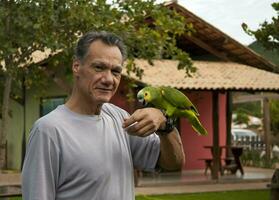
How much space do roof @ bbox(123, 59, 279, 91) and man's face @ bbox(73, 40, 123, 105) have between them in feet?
33.1

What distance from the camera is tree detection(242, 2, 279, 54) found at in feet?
33.3

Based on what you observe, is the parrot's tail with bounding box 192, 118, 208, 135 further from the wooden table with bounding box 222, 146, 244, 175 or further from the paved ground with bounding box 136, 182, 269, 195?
the wooden table with bounding box 222, 146, 244, 175

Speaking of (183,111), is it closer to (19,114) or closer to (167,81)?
(167,81)

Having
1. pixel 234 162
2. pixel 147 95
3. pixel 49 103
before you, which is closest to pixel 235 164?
pixel 234 162

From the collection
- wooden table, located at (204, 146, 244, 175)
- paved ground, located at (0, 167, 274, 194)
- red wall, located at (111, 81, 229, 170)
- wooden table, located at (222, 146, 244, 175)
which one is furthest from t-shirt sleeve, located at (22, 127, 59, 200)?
red wall, located at (111, 81, 229, 170)

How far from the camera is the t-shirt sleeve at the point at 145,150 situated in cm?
238

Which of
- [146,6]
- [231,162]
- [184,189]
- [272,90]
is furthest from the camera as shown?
[231,162]

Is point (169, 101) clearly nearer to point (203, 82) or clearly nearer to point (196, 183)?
point (203, 82)

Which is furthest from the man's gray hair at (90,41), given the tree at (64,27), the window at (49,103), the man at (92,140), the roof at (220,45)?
the window at (49,103)

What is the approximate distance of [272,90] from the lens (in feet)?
48.5

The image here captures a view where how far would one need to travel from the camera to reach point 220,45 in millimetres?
16094

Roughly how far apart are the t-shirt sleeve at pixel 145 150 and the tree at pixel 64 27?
5032mm

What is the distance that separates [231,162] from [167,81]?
13.7 ft

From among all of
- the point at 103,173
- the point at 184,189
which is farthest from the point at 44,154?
the point at 184,189
